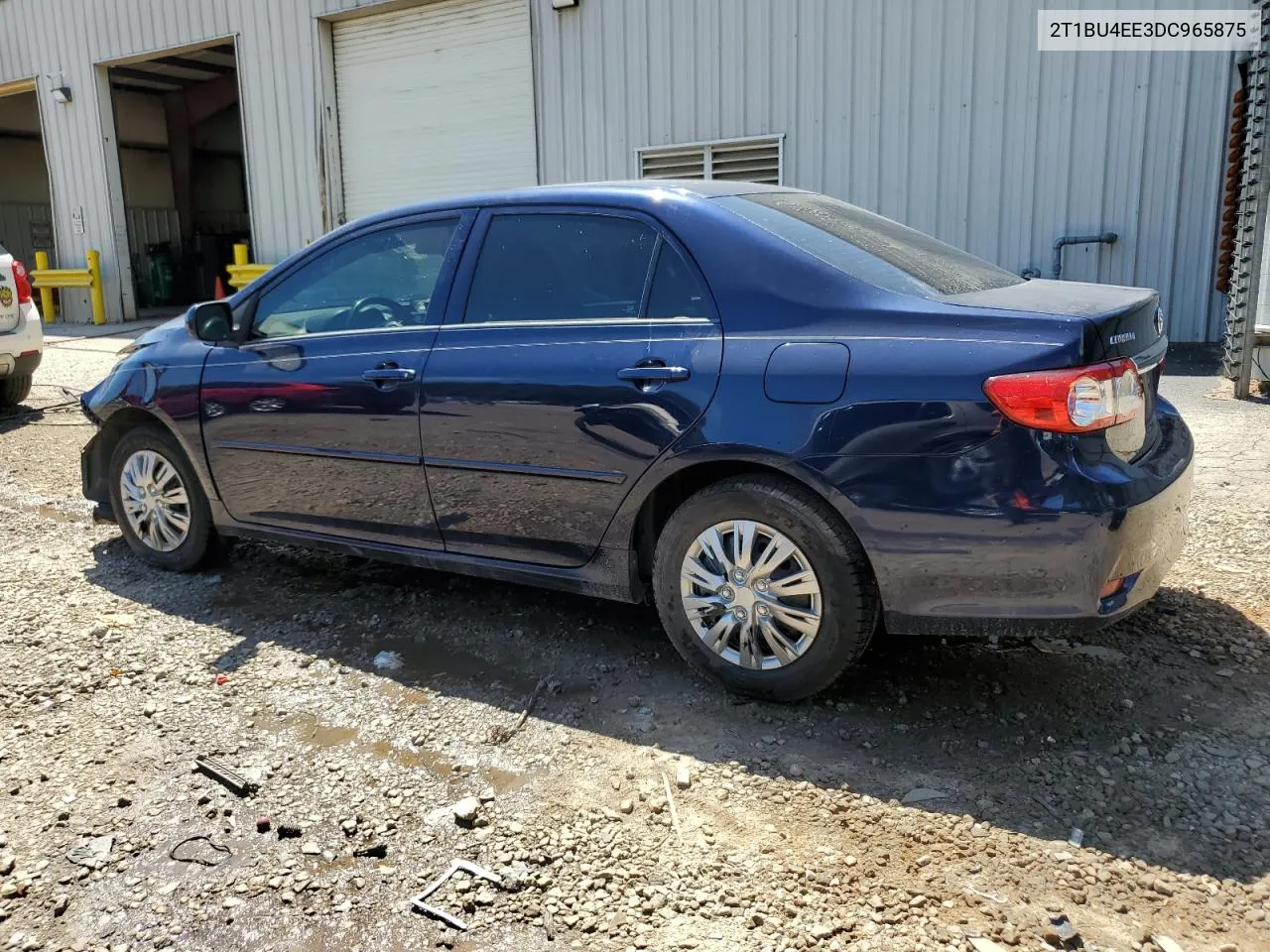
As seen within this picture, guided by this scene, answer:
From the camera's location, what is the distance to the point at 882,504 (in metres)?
2.96

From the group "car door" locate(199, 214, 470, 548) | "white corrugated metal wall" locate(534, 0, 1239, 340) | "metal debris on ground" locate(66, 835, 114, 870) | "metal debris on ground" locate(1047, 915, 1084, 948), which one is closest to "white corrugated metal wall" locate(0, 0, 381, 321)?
"white corrugated metal wall" locate(534, 0, 1239, 340)

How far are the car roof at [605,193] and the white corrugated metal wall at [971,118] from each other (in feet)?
22.4

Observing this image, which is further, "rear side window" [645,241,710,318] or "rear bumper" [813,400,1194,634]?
"rear side window" [645,241,710,318]

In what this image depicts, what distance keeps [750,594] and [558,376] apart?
38.8 inches

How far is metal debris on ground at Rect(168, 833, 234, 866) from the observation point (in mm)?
2623

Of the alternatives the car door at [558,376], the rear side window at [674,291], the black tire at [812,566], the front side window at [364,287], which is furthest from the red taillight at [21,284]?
the black tire at [812,566]

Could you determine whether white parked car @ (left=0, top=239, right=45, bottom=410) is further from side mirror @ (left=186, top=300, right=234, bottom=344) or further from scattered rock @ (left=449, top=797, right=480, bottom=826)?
scattered rock @ (left=449, top=797, right=480, bottom=826)

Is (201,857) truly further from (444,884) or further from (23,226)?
(23,226)

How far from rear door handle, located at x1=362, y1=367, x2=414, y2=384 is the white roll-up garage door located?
920 cm

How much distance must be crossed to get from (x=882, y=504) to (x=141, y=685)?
2647 mm

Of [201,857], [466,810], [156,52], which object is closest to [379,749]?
[466,810]

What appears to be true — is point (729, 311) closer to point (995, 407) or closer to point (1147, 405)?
point (995, 407)

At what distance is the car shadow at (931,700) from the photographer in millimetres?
2734

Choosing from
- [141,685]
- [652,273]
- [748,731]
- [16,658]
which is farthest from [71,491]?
[748,731]
